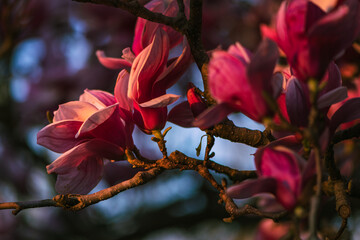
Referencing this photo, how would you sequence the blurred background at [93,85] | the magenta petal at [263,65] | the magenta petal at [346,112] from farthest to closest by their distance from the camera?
the blurred background at [93,85], the magenta petal at [346,112], the magenta petal at [263,65]

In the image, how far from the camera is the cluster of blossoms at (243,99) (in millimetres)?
484

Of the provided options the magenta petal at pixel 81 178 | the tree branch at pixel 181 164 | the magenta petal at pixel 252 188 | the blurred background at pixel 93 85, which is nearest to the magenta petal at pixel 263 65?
the magenta petal at pixel 252 188

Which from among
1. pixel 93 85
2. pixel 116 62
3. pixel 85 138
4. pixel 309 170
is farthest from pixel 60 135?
pixel 93 85

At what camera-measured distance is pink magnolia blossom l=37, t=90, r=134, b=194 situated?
0.63 m

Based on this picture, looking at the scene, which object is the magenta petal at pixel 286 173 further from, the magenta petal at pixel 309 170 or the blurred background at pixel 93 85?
the blurred background at pixel 93 85

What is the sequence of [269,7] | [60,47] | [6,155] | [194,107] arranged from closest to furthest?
[194,107] < [269,7] < [60,47] < [6,155]

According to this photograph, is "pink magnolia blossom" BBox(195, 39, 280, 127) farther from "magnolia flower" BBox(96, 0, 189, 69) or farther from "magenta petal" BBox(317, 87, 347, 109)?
"magnolia flower" BBox(96, 0, 189, 69)

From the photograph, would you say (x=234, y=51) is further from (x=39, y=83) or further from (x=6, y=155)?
(x=6, y=155)

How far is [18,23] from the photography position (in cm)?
159

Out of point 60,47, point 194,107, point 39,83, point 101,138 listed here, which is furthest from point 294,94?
point 60,47

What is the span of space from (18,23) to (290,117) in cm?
133

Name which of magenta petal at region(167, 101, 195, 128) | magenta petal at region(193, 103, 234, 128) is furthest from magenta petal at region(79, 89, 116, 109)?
magenta petal at region(193, 103, 234, 128)

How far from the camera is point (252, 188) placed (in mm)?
496

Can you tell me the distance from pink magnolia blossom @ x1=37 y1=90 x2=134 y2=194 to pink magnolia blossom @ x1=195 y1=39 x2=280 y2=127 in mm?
186
